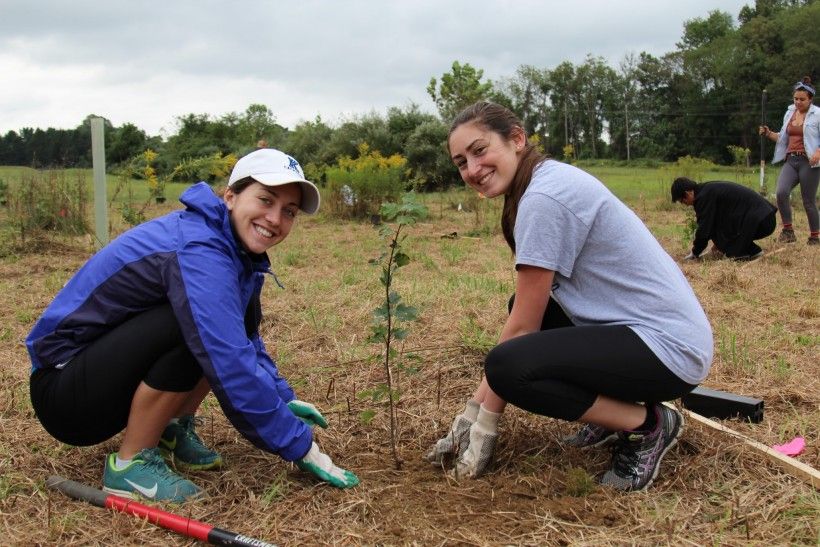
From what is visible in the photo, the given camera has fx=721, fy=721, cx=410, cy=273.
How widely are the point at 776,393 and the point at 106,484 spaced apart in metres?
2.61

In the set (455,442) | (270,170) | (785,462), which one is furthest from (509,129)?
(785,462)

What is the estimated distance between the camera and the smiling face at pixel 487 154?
7.47 ft

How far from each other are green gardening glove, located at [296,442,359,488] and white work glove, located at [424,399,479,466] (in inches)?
13.2

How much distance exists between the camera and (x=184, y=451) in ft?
8.08

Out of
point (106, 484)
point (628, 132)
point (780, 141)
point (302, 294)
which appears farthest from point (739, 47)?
point (106, 484)

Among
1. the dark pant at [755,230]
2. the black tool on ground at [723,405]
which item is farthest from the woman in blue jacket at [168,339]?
the dark pant at [755,230]

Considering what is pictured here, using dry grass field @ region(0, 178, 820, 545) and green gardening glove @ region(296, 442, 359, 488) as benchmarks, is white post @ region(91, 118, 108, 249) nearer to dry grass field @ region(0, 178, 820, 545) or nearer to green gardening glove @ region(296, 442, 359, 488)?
dry grass field @ region(0, 178, 820, 545)

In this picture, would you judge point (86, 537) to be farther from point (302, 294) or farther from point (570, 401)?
point (302, 294)

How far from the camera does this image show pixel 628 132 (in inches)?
2013

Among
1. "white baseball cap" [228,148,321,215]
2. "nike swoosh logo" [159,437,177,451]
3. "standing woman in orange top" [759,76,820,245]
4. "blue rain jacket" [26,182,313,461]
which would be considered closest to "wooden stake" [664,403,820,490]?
"blue rain jacket" [26,182,313,461]

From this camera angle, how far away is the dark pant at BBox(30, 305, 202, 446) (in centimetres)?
208

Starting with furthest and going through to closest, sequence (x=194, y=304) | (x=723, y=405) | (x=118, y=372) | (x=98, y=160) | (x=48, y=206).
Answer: (x=48, y=206), (x=98, y=160), (x=723, y=405), (x=118, y=372), (x=194, y=304)

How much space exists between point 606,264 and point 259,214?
1.08 m

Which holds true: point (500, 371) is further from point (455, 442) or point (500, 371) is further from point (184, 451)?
point (184, 451)
